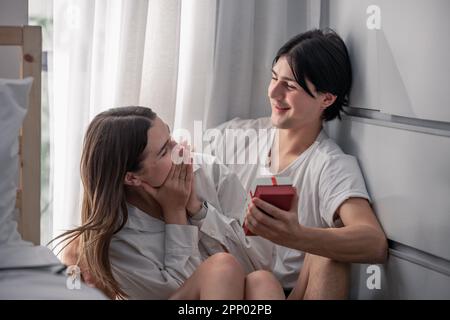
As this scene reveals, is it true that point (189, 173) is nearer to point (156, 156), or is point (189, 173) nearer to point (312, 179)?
point (156, 156)

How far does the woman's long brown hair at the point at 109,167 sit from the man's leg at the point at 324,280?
403 mm

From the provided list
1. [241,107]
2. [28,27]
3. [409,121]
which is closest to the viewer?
[28,27]

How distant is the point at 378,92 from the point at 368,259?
15.0 inches

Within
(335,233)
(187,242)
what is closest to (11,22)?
(187,242)

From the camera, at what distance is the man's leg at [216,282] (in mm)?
1351

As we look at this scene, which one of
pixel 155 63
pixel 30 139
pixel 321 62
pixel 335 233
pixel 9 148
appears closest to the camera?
pixel 9 148

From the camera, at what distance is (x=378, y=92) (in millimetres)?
1561

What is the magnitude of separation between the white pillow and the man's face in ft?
2.17

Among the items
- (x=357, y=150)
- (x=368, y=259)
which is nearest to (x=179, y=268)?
(x=368, y=259)

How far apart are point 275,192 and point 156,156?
0.30m

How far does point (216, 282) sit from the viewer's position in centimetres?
136

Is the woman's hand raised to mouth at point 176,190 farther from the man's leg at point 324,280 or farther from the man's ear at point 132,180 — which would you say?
the man's leg at point 324,280
